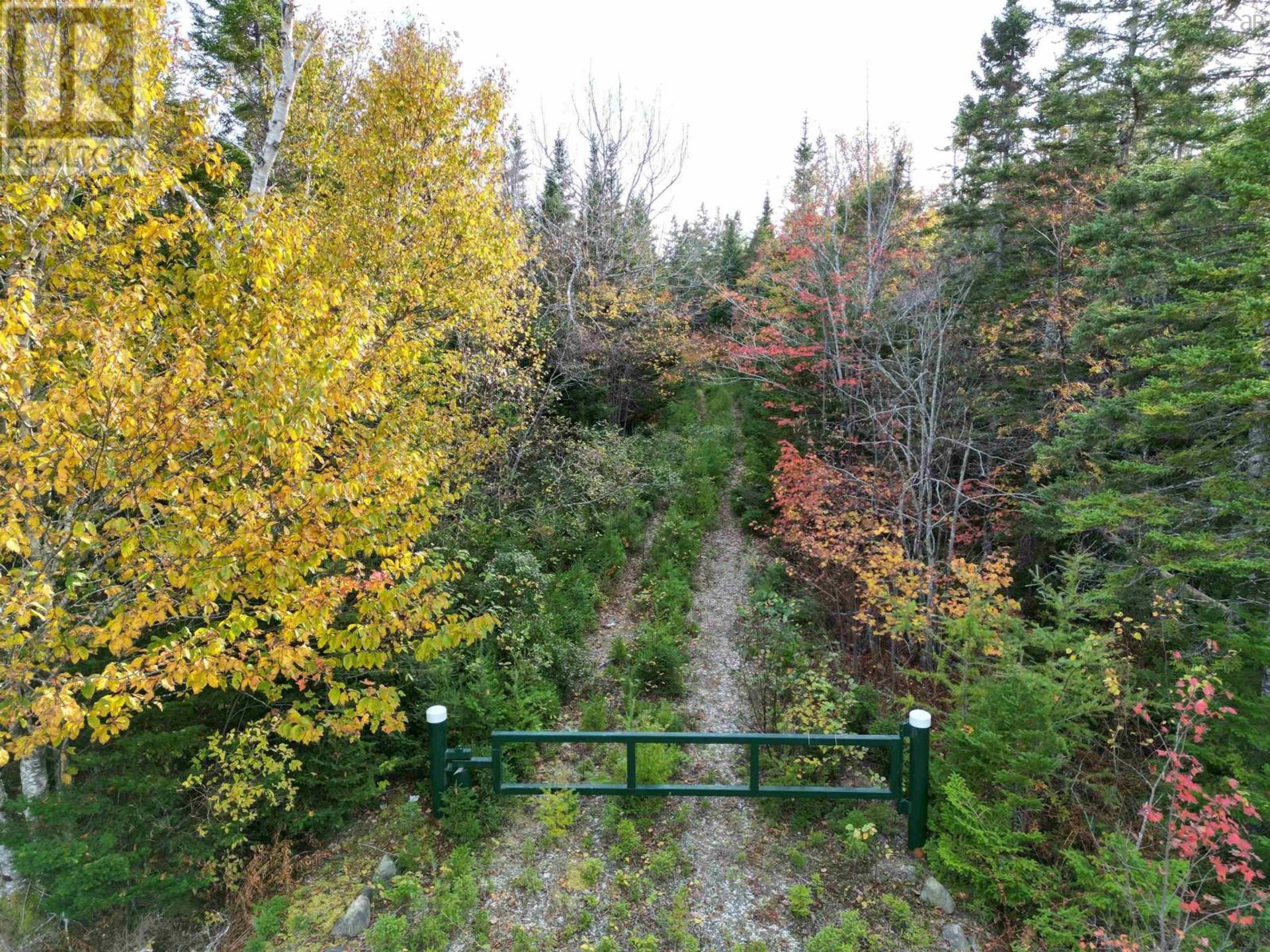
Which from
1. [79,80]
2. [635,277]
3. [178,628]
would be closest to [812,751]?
[178,628]

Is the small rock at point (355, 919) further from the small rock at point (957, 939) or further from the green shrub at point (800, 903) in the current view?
the small rock at point (957, 939)

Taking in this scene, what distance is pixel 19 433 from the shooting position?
12.1 feet

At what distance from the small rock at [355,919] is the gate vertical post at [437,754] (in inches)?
35.5

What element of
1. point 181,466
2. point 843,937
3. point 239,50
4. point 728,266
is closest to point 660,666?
point 843,937

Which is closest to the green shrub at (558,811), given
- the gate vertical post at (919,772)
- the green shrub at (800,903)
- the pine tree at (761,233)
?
the green shrub at (800,903)

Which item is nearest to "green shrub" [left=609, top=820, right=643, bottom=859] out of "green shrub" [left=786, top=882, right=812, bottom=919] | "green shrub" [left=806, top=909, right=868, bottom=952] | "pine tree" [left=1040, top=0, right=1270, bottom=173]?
"green shrub" [left=786, top=882, right=812, bottom=919]

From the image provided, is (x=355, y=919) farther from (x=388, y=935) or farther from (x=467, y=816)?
(x=467, y=816)

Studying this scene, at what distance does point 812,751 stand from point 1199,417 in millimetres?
5655

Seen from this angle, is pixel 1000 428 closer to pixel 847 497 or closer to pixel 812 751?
Result: pixel 847 497

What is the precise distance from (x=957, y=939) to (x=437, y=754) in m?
4.61

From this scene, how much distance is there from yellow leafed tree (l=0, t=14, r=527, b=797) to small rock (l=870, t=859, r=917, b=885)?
415 centimetres

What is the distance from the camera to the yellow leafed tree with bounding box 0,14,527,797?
11.7ft

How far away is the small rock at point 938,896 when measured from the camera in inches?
183

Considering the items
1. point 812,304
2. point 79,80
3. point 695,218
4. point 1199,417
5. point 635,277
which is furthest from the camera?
point 695,218
